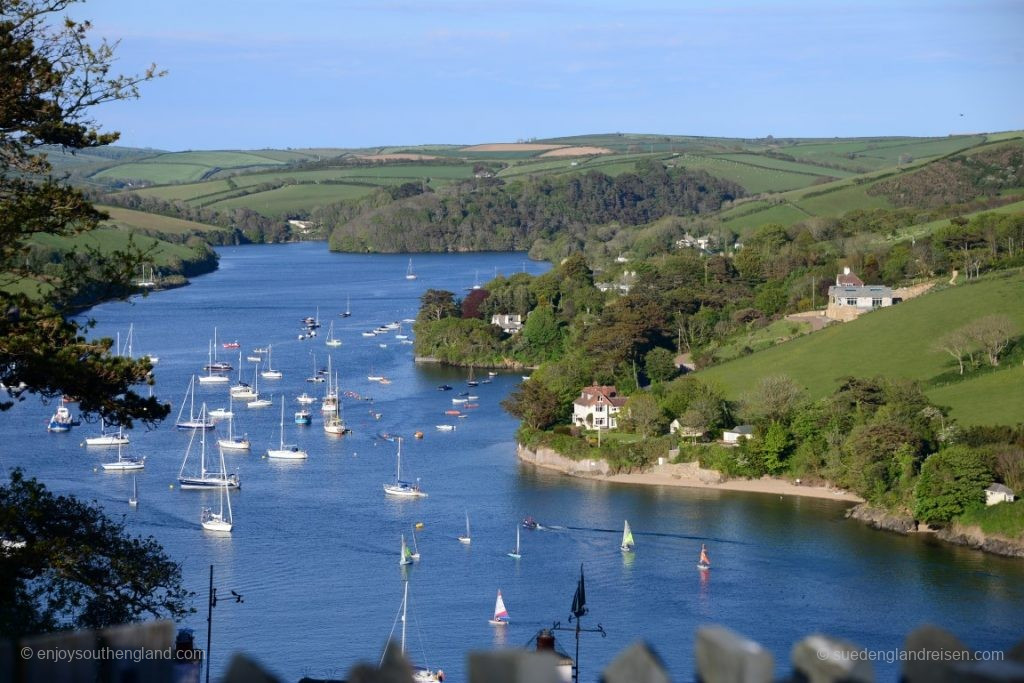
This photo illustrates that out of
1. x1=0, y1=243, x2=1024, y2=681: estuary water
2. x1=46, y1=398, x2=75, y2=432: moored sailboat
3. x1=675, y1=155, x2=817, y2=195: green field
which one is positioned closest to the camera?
x1=0, y1=243, x2=1024, y2=681: estuary water

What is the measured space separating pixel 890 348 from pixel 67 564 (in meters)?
36.0

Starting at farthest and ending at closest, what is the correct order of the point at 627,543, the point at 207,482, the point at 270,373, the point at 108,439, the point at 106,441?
the point at 270,373, the point at 108,439, the point at 106,441, the point at 207,482, the point at 627,543

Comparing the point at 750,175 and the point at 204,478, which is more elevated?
the point at 750,175

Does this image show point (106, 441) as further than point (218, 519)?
Yes

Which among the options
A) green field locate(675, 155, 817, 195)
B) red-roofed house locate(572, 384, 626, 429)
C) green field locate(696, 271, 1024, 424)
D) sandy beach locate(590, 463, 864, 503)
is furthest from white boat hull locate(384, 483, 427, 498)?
green field locate(675, 155, 817, 195)

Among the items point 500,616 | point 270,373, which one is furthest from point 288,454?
point 500,616

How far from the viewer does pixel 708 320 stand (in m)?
53.3

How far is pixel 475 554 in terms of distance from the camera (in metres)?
27.4

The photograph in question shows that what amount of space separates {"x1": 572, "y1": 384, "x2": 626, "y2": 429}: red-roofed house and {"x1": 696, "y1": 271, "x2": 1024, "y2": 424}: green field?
3.36m

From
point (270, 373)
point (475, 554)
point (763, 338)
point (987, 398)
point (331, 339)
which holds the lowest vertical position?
point (475, 554)

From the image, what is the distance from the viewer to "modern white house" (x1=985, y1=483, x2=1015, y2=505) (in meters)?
28.7

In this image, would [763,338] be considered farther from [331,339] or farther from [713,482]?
[331,339]

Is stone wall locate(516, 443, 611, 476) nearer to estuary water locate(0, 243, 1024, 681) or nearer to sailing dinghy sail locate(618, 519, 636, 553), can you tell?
estuary water locate(0, 243, 1024, 681)

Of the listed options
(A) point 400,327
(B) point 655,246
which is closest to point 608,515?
(A) point 400,327
